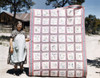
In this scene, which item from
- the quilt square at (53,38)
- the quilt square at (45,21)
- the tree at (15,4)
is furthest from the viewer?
the tree at (15,4)

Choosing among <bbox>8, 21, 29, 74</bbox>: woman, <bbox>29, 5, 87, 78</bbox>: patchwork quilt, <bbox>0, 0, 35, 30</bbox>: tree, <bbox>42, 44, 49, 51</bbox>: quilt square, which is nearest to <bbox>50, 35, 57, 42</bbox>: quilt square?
<bbox>29, 5, 87, 78</bbox>: patchwork quilt

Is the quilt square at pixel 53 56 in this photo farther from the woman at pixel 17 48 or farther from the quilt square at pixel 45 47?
the woman at pixel 17 48

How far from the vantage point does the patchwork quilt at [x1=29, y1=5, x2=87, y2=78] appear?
4707 mm

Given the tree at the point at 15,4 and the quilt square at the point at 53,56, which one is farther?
the tree at the point at 15,4

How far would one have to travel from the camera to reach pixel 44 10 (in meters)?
5.02

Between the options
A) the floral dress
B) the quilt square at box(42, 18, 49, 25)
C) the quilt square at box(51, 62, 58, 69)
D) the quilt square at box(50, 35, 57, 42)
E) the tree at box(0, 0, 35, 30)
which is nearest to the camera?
the floral dress

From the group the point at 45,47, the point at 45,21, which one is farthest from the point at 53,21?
the point at 45,47

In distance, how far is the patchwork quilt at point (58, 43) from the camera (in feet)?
15.4

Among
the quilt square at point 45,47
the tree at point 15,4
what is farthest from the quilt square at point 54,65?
the tree at point 15,4

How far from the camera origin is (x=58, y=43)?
189 inches

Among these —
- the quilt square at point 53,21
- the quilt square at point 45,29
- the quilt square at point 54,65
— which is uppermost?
the quilt square at point 53,21

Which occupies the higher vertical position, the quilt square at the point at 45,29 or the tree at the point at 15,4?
the tree at the point at 15,4

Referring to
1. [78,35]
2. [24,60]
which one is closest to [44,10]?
[78,35]

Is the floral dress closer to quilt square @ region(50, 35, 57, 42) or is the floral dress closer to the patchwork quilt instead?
the patchwork quilt
